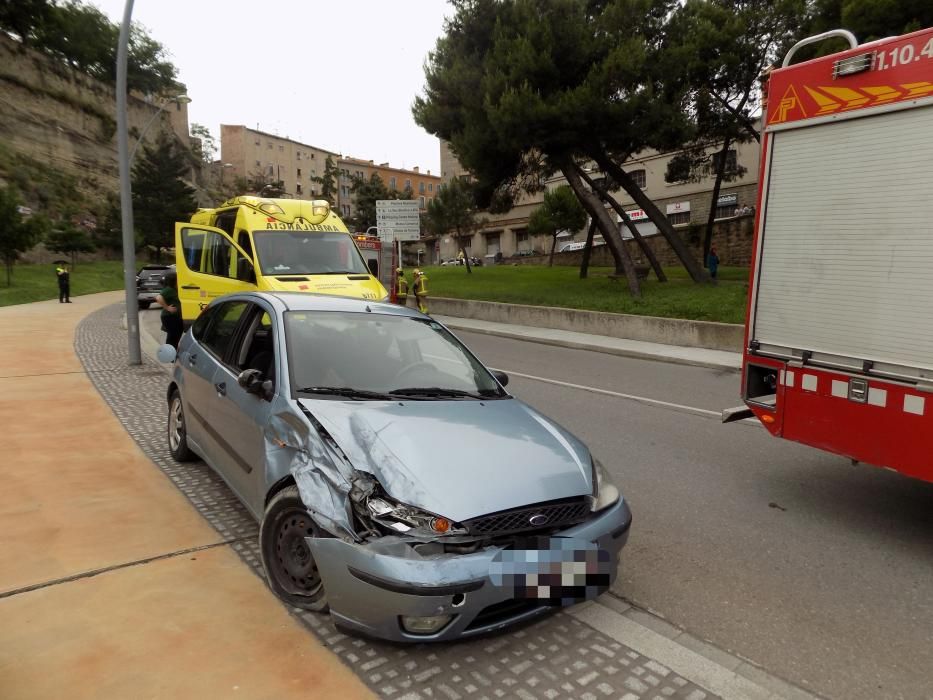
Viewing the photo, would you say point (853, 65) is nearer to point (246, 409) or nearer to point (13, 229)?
point (246, 409)

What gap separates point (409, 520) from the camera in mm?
2643

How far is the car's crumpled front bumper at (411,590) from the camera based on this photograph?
252cm

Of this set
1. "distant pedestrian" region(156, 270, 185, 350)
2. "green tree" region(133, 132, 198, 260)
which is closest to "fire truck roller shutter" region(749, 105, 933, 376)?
"distant pedestrian" region(156, 270, 185, 350)

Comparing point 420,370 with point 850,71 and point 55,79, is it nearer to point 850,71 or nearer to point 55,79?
point 850,71

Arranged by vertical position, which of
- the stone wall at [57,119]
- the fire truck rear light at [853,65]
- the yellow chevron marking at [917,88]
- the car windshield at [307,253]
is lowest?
the car windshield at [307,253]

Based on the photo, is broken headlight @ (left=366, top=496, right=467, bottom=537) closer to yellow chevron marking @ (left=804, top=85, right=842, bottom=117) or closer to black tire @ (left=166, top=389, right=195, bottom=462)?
black tire @ (left=166, top=389, right=195, bottom=462)

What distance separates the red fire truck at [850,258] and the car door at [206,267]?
7.55 meters

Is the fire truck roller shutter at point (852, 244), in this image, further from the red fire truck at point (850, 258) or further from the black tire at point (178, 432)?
the black tire at point (178, 432)

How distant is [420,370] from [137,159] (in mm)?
64621

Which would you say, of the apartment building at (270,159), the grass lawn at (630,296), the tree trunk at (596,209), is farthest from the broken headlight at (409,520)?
the apartment building at (270,159)

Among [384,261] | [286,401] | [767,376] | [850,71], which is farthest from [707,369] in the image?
[384,261]

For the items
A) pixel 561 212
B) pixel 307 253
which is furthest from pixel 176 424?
pixel 561 212

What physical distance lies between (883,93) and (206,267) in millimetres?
10160

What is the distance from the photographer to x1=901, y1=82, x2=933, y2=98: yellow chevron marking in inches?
144
